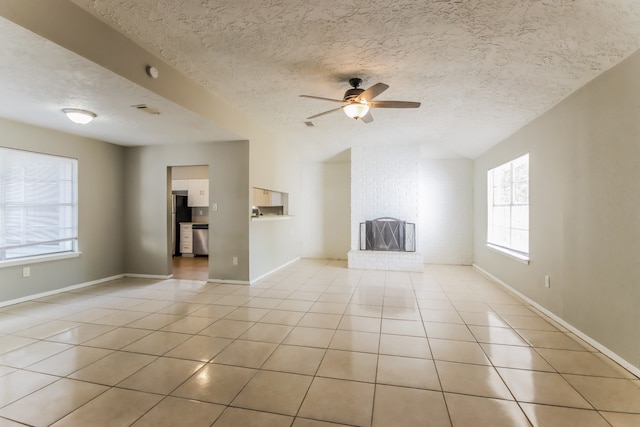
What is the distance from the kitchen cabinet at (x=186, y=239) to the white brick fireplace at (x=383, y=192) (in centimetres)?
414

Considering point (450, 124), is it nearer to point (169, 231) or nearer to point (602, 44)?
point (602, 44)

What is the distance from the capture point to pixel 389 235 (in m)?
6.19

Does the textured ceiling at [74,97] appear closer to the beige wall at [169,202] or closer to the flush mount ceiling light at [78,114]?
the flush mount ceiling light at [78,114]

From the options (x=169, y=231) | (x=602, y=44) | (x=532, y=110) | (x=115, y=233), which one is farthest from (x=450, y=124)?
(x=115, y=233)

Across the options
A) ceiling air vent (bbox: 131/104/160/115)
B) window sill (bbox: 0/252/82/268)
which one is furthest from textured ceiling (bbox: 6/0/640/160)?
window sill (bbox: 0/252/82/268)

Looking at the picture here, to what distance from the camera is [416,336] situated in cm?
281

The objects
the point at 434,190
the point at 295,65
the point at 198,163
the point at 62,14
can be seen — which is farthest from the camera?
the point at 434,190

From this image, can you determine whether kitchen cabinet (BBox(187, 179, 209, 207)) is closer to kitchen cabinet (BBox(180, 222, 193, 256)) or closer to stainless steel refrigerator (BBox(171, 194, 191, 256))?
stainless steel refrigerator (BBox(171, 194, 191, 256))

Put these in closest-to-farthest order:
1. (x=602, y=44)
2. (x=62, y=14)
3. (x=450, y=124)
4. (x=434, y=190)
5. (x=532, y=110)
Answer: (x=62, y=14)
(x=602, y=44)
(x=532, y=110)
(x=450, y=124)
(x=434, y=190)

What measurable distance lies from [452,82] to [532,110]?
126cm

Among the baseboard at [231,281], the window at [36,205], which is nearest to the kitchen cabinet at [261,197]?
the baseboard at [231,281]

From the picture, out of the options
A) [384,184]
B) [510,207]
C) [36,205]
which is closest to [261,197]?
[384,184]

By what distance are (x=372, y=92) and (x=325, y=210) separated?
491cm

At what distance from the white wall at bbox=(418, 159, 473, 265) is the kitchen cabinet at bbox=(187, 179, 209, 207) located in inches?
205
